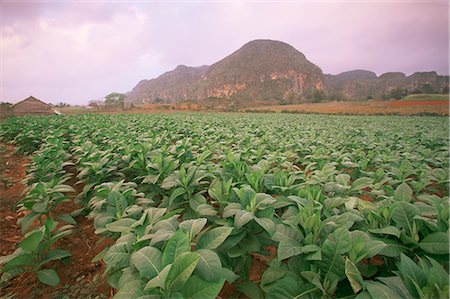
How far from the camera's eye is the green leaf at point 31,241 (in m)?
1.98

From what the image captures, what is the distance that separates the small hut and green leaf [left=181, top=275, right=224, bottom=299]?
43.4 meters

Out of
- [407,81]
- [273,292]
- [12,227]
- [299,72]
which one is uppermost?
[299,72]

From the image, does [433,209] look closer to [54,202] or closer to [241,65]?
[54,202]

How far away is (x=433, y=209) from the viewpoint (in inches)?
71.1

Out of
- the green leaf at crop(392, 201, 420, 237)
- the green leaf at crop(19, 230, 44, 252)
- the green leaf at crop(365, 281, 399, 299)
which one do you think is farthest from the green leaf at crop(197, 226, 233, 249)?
the green leaf at crop(19, 230, 44, 252)

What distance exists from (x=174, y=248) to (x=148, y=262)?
164 millimetres

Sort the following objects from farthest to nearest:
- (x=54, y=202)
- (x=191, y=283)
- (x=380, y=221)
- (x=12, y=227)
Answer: (x=12, y=227)
(x=54, y=202)
(x=380, y=221)
(x=191, y=283)

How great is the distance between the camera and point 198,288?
1.22 metres

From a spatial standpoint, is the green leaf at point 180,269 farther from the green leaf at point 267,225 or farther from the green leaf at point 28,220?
the green leaf at point 28,220

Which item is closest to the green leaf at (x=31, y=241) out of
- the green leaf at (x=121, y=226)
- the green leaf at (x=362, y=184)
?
the green leaf at (x=121, y=226)

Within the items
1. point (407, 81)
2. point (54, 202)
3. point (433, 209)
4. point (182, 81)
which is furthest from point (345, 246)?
point (182, 81)

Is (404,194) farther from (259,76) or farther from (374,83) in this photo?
(259,76)

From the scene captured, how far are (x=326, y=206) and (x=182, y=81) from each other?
161 metres

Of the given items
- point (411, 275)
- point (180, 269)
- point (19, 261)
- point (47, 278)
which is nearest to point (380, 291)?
point (411, 275)
